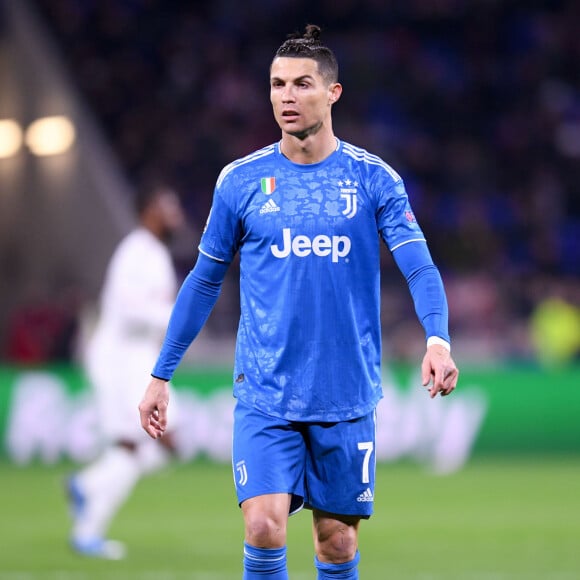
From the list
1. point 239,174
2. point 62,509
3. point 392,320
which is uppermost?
point 392,320

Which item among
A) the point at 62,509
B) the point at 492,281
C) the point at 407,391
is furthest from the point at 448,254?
the point at 62,509

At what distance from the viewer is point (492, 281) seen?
17.0 m

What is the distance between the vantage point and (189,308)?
5.38 m

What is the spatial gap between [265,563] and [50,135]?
1489 centimetres

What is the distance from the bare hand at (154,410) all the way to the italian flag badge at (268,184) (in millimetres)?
860

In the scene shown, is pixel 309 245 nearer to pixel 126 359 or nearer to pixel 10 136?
pixel 126 359

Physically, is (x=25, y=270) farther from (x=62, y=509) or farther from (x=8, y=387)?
(x=62, y=509)

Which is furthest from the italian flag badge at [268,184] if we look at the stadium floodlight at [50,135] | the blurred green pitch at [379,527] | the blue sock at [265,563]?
the stadium floodlight at [50,135]

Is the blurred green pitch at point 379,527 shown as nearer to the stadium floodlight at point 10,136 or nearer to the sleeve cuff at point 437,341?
the sleeve cuff at point 437,341

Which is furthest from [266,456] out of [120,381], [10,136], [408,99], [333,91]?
[408,99]

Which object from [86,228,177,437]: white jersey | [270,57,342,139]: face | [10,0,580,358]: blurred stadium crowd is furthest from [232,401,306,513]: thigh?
[10,0,580,358]: blurred stadium crowd

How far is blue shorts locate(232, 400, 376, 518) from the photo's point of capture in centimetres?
518

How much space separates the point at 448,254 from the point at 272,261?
41.9ft

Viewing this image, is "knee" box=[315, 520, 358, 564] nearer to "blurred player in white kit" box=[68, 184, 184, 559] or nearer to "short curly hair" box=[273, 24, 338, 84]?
"short curly hair" box=[273, 24, 338, 84]
